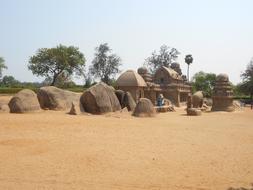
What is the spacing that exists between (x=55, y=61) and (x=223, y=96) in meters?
29.3

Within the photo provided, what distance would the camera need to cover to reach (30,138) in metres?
11.5

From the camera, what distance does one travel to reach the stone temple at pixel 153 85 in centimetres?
3491

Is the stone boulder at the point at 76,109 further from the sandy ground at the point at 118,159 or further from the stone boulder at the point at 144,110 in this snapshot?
the sandy ground at the point at 118,159

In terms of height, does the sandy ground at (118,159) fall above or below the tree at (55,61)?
below

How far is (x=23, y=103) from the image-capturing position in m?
20.3

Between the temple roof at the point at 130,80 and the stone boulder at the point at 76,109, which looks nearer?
the stone boulder at the point at 76,109

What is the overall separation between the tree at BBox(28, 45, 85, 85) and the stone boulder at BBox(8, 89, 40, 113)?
34133mm

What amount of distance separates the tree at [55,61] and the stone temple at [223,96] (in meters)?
27.2

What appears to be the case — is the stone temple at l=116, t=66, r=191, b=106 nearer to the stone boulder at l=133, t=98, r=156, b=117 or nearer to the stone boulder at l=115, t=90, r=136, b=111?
the stone boulder at l=115, t=90, r=136, b=111

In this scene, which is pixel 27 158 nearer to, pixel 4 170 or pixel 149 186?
pixel 4 170

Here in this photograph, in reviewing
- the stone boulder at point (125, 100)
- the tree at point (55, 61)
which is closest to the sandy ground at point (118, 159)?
the stone boulder at point (125, 100)

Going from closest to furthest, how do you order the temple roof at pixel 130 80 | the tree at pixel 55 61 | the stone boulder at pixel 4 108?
the stone boulder at pixel 4 108 < the temple roof at pixel 130 80 < the tree at pixel 55 61

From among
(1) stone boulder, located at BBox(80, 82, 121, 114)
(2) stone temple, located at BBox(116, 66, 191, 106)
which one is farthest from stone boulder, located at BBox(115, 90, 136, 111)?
(2) stone temple, located at BBox(116, 66, 191, 106)

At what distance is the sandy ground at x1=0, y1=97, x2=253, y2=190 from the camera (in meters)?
7.17
